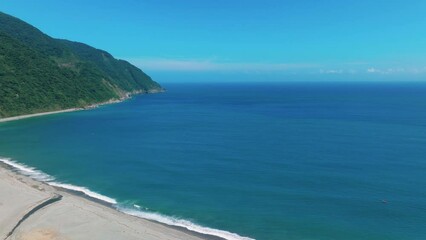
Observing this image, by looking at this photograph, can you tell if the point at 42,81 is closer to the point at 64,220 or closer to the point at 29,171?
the point at 29,171

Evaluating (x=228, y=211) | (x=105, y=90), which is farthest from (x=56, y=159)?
(x=105, y=90)

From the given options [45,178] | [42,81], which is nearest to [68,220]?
[45,178]

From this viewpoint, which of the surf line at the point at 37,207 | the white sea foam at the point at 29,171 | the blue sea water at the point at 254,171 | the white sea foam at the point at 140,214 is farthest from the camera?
the white sea foam at the point at 29,171

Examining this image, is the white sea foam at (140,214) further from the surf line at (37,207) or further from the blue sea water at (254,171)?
the surf line at (37,207)

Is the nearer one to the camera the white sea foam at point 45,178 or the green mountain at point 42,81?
the white sea foam at point 45,178

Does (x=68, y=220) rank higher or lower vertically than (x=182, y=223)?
higher

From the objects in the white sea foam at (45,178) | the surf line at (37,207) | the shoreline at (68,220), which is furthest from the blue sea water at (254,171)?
the surf line at (37,207)

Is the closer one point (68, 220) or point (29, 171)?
point (68, 220)
